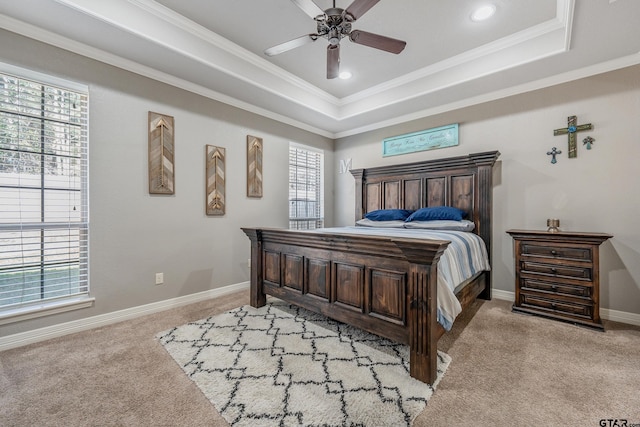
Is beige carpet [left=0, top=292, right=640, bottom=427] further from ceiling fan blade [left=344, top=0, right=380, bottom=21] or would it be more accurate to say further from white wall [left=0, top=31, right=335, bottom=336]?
ceiling fan blade [left=344, top=0, right=380, bottom=21]

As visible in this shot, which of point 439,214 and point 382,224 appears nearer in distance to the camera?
point 439,214

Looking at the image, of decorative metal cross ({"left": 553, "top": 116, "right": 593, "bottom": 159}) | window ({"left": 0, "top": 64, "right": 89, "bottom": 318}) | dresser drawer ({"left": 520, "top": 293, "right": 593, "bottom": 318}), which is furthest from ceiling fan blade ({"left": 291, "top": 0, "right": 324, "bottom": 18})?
dresser drawer ({"left": 520, "top": 293, "right": 593, "bottom": 318})

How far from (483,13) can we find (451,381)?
305cm

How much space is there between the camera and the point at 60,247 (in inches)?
93.4

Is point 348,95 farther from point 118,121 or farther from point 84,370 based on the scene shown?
point 84,370

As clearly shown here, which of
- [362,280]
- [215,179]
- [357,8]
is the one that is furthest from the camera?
[215,179]

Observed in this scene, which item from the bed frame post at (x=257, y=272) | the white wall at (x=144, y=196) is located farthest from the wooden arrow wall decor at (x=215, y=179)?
the bed frame post at (x=257, y=272)

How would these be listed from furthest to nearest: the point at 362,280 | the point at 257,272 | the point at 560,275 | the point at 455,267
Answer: the point at 257,272 < the point at 560,275 < the point at 455,267 < the point at 362,280

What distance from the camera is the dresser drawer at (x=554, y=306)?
246cm

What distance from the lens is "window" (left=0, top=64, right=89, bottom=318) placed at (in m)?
2.16

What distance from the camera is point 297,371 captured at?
1771 millimetres

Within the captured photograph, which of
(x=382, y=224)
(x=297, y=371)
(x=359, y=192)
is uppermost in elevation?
(x=359, y=192)

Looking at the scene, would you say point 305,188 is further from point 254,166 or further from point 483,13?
point 483,13

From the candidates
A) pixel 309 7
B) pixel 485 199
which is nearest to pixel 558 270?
pixel 485 199
